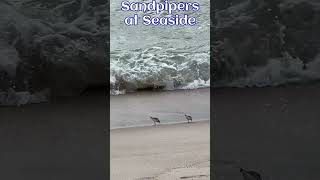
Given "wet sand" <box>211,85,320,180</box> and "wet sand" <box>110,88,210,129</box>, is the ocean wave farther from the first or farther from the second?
"wet sand" <box>211,85,320,180</box>

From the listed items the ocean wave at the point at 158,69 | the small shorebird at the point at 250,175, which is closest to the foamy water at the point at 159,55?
the ocean wave at the point at 158,69

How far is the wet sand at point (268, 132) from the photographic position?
324cm

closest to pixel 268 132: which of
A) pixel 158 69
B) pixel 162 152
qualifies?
pixel 162 152

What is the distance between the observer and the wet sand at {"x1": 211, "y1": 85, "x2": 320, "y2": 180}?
3.24 meters

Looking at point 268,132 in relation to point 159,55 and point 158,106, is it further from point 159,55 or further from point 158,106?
point 159,55

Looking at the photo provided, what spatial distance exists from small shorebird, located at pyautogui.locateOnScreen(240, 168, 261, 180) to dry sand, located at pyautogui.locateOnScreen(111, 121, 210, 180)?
218mm

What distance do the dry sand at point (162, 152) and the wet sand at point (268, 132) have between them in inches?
3.8

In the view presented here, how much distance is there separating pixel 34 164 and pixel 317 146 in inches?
67.5

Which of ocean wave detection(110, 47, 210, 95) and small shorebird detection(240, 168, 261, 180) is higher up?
ocean wave detection(110, 47, 210, 95)

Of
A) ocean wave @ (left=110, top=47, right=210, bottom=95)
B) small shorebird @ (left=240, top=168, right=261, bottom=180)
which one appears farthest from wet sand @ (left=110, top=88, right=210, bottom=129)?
small shorebird @ (left=240, top=168, right=261, bottom=180)

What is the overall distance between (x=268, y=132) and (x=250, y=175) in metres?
0.28

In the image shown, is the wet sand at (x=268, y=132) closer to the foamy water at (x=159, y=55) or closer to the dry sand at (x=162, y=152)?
the dry sand at (x=162, y=152)

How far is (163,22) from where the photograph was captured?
123 inches

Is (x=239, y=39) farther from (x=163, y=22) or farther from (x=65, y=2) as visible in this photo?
(x=65, y=2)
